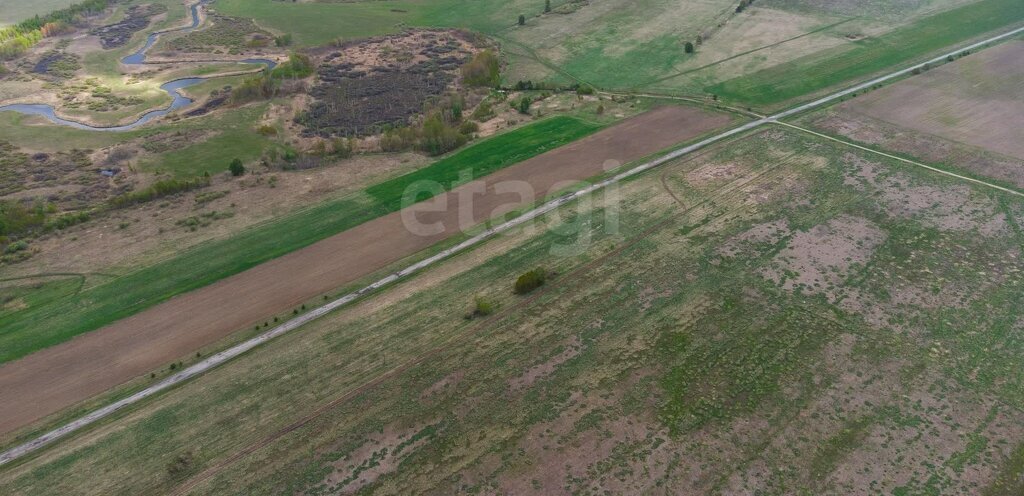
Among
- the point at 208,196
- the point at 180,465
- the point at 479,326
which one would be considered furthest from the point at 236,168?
the point at 180,465

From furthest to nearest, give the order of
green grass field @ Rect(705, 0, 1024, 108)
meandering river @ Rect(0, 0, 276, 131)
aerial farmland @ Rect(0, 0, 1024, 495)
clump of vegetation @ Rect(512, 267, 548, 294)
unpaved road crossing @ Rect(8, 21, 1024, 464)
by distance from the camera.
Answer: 1. green grass field @ Rect(705, 0, 1024, 108)
2. meandering river @ Rect(0, 0, 276, 131)
3. clump of vegetation @ Rect(512, 267, 548, 294)
4. unpaved road crossing @ Rect(8, 21, 1024, 464)
5. aerial farmland @ Rect(0, 0, 1024, 495)

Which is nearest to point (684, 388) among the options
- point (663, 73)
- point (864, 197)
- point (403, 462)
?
point (403, 462)

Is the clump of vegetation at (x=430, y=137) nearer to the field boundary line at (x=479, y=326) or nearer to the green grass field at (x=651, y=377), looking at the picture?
the green grass field at (x=651, y=377)

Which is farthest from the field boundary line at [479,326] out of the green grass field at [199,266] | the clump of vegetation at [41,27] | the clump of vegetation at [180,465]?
the clump of vegetation at [41,27]

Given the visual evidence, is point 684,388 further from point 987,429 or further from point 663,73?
point 663,73

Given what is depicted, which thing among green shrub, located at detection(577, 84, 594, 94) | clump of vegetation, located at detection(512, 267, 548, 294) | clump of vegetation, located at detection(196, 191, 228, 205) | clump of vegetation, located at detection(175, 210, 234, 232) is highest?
green shrub, located at detection(577, 84, 594, 94)

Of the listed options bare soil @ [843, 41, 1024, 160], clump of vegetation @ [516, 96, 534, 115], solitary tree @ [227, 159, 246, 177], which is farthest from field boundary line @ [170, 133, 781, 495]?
solitary tree @ [227, 159, 246, 177]

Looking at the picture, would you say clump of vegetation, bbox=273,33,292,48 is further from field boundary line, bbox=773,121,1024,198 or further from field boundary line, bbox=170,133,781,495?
field boundary line, bbox=773,121,1024,198
